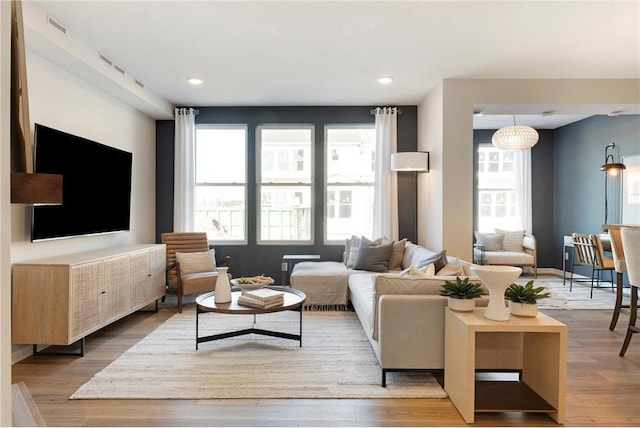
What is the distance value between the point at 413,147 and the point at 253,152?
7.84 ft

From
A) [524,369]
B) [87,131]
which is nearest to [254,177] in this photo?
[87,131]

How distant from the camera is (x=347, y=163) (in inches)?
232

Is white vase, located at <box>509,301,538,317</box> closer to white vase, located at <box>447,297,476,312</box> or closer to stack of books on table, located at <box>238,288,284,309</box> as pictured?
white vase, located at <box>447,297,476,312</box>

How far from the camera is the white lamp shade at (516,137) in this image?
5336mm

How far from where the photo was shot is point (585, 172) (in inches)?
261

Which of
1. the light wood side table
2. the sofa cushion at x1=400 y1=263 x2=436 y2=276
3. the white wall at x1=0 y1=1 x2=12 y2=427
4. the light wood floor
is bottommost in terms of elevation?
the light wood floor

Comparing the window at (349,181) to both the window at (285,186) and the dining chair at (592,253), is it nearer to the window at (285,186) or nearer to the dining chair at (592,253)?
the window at (285,186)

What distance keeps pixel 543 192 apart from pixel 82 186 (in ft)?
24.9

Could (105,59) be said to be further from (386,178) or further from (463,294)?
(463,294)

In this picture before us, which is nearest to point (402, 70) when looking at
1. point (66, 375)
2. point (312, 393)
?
point (312, 393)

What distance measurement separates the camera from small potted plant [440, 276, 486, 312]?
97.3 inches

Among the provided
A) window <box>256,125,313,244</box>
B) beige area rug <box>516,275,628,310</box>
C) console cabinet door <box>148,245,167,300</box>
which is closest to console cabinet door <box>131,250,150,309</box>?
console cabinet door <box>148,245,167,300</box>

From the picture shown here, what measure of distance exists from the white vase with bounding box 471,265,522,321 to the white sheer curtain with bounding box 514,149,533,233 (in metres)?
5.77

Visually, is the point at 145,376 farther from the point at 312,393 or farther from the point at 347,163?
the point at 347,163
